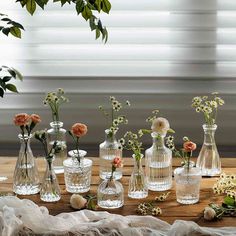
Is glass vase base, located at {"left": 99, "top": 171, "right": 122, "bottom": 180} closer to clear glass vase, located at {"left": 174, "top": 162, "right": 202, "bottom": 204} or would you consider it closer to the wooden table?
the wooden table

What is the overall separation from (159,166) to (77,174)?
281 millimetres

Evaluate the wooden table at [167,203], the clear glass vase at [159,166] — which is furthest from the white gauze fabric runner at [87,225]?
the clear glass vase at [159,166]

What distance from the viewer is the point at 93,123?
3480mm

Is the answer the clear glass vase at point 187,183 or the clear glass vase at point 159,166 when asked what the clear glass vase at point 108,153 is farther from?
the clear glass vase at point 187,183

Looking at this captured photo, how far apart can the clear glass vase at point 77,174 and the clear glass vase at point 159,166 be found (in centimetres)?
21

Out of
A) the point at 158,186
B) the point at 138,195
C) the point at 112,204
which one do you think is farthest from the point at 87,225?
the point at 158,186

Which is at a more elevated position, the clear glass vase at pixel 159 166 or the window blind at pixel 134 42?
the window blind at pixel 134 42

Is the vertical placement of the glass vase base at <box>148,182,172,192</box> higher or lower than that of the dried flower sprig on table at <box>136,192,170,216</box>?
higher

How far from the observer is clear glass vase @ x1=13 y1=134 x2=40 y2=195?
2307mm

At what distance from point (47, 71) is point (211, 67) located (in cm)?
82

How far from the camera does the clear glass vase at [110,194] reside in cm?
217

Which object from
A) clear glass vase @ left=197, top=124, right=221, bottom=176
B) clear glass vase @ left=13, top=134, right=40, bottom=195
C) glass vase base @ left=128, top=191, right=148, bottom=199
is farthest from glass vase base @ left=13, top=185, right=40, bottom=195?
clear glass vase @ left=197, top=124, right=221, bottom=176

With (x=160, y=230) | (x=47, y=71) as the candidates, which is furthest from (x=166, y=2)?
(x=160, y=230)

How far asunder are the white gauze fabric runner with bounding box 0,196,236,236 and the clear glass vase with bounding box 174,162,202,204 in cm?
21
